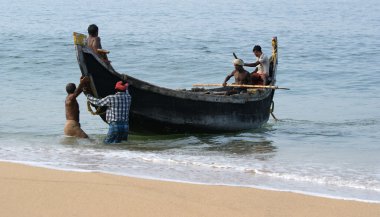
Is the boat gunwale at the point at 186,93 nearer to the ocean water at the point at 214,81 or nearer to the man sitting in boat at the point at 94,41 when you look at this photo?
the man sitting in boat at the point at 94,41

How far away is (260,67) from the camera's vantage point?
40.2 ft

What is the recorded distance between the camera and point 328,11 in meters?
43.6

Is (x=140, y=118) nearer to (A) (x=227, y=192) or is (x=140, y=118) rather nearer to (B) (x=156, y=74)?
(A) (x=227, y=192)

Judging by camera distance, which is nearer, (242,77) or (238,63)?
(238,63)

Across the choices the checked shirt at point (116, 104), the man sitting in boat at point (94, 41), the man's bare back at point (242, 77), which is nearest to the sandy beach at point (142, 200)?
the checked shirt at point (116, 104)

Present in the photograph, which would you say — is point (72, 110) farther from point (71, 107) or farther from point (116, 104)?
point (116, 104)

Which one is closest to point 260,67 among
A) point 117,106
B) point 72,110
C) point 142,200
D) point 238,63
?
point 238,63

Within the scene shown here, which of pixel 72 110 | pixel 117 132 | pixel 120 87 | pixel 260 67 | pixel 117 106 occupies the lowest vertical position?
pixel 117 132

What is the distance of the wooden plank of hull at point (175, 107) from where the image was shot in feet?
31.7

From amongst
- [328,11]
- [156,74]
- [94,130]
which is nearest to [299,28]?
[328,11]

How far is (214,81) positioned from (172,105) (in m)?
9.96

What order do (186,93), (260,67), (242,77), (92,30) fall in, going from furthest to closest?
(260,67), (242,77), (186,93), (92,30)

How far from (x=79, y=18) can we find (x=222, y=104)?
28.4 meters

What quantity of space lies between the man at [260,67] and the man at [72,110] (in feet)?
11.6
